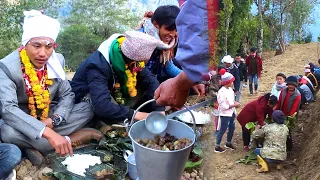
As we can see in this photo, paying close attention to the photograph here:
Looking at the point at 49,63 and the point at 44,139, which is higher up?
the point at 49,63

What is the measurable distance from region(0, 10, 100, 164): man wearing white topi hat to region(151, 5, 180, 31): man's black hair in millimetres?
985

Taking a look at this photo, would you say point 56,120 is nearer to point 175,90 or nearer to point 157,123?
point 157,123

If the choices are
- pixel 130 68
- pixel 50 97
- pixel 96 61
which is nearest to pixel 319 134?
pixel 130 68

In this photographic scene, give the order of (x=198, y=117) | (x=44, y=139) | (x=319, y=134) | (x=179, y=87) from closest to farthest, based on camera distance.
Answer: (x=179, y=87) → (x=44, y=139) → (x=198, y=117) → (x=319, y=134)

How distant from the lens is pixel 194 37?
161 centimetres

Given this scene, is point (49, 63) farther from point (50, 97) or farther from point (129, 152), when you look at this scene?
point (129, 152)

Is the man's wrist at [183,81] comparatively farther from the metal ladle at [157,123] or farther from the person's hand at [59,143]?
the person's hand at [59,143]

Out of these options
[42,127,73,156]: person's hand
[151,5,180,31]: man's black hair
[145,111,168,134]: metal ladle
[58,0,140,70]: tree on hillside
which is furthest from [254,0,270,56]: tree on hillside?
[145,111,168,134]: metal ladle

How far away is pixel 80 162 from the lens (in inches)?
104

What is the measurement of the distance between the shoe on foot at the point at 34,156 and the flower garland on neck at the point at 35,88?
25 cm

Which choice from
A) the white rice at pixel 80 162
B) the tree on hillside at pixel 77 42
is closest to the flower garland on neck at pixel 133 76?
the white rice at pixel 80 162

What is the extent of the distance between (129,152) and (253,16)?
1571 centimetres

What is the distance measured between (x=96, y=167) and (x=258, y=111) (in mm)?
3041

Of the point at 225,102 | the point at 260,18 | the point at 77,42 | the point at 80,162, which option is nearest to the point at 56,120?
the point at 80,162
